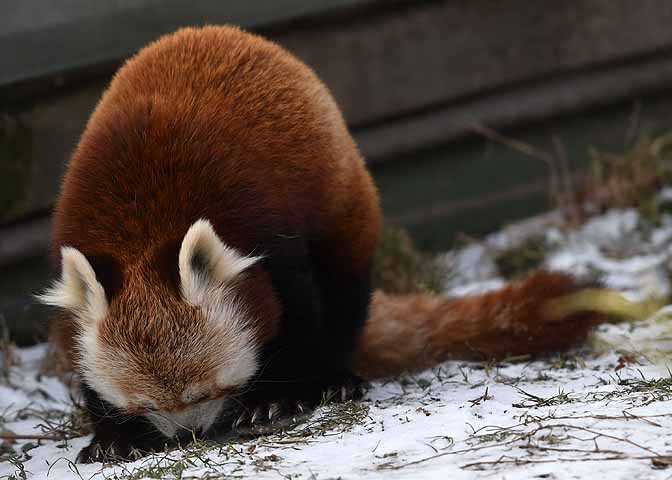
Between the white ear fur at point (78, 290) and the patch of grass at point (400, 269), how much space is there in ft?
8.89

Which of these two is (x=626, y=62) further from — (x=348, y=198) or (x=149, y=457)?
(x=149, y=457)

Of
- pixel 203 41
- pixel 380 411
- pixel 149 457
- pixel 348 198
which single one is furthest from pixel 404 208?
pixel 149 457

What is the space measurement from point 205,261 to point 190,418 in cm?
60

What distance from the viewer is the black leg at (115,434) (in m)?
3.65

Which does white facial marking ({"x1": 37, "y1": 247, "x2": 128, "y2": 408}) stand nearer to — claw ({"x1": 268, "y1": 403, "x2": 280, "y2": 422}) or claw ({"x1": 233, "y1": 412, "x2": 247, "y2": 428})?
claw ({"x1": 233, "y1": 412, "x2": 247, "y2": 428})

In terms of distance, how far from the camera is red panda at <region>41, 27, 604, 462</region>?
3.35 meters

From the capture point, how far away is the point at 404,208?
6.70 meters

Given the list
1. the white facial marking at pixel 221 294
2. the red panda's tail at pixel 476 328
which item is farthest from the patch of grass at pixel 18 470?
the red panda's tail at pixel 476 328

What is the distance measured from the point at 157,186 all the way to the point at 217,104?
0.54 metres

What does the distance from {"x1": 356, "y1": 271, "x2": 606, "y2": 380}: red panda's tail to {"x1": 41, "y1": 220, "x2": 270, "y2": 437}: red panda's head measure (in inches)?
52.6

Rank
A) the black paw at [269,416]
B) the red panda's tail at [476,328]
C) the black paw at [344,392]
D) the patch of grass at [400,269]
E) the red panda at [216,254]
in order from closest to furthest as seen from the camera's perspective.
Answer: the red panda at [216,254], the black paw at [269,416], the black paw at [344,392], the red panda's tail at [476,328], the patch of grass at [400,269]

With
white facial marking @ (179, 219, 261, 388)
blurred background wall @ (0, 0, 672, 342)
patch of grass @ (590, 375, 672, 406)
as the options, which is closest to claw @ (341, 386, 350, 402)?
white facial marking @ (179, 219, 261, 388)

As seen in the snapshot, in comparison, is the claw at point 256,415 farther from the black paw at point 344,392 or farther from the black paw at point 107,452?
the black paw at point 107,452

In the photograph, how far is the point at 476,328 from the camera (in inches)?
182
